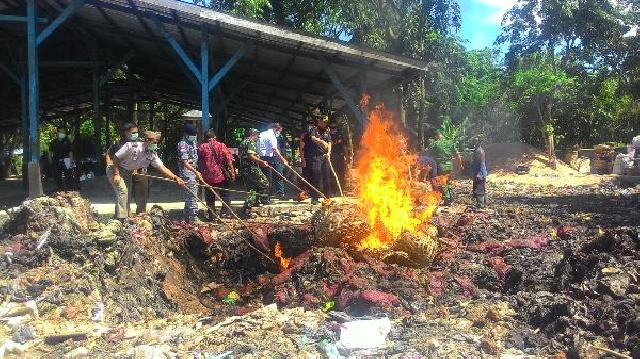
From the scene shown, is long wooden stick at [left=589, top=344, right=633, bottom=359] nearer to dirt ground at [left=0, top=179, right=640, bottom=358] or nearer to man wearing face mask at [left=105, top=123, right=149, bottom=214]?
dirt ground at [left=0, top=179, right=640, bottom=358]

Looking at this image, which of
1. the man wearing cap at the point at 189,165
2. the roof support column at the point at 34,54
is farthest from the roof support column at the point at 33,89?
the man wearing cap at the point at 189,165

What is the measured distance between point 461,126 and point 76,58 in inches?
790

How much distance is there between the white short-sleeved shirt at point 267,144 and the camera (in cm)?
1145

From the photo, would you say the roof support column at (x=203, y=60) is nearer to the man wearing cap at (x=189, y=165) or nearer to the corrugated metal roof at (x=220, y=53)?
the corrugated metal roof at (x=220, y=53)

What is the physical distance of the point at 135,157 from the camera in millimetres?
9242

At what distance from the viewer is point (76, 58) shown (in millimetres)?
18047

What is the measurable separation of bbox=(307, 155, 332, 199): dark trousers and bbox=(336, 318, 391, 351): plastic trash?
717 cm

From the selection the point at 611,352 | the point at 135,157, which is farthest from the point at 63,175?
the point at 611,352

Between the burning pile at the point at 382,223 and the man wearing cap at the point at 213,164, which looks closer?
the burning pile at the point at 382,223

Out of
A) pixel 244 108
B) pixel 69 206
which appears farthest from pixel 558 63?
pixel 69 206

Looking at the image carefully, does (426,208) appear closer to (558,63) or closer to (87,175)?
(87,175)

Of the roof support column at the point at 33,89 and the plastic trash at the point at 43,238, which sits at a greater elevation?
the roof support column at the point at 33,89

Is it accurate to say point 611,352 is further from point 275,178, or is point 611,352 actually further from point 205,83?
point 205,83

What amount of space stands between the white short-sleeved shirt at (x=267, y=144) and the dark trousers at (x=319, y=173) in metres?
1.19
